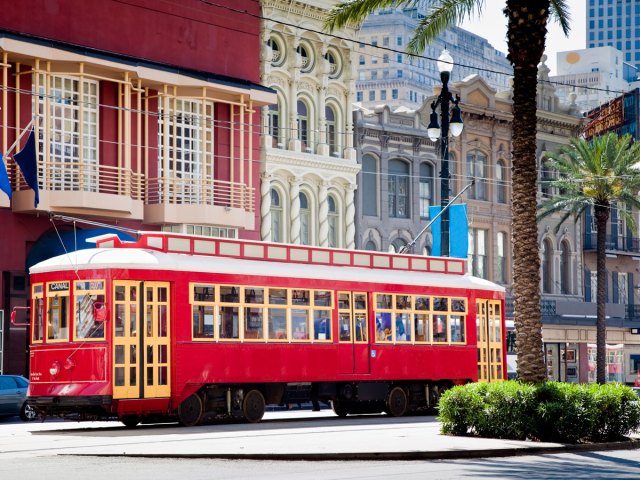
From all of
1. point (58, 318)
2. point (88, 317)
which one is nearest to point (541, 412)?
point (88, 317)

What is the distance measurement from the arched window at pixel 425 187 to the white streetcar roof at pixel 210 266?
80.3ft

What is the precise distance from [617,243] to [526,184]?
166 ft

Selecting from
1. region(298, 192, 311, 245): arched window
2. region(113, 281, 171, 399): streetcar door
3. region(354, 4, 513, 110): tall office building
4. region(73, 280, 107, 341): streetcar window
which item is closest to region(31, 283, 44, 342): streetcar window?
region(73, 280, 107, 341): streetcar window

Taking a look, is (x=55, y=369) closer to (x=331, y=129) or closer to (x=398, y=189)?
(x=331, y=129)

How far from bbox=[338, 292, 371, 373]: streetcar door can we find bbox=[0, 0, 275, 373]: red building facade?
8278mm

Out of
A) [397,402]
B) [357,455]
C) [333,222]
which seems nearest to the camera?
[357,455]

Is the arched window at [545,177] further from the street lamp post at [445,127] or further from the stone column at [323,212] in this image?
the street lamp post at [445,127]

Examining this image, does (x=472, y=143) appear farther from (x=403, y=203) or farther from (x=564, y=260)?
(x=564, y=260)

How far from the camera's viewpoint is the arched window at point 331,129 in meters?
51.9

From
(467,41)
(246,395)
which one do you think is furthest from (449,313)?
(467,41)

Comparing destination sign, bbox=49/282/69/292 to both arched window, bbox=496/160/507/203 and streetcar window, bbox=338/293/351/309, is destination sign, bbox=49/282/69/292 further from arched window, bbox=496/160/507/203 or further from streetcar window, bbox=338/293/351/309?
arched window, bbox=496/160/507/203

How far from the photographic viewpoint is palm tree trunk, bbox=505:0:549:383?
24078 mm

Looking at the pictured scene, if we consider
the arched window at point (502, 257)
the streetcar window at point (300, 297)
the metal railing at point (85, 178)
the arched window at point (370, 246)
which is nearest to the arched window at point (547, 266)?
the arched window at point (502, 257)

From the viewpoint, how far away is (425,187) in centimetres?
5850
